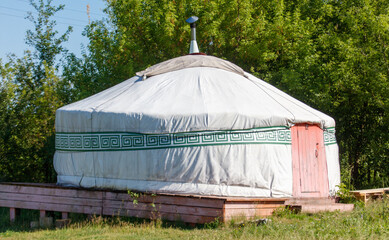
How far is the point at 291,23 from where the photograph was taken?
39.3ft

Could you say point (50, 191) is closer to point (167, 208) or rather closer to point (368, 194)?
point (167, 208)

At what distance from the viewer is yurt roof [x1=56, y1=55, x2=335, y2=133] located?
6.85 m

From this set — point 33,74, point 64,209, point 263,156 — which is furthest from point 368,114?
point 33,74

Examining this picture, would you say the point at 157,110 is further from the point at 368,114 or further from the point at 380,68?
the point at 368,114

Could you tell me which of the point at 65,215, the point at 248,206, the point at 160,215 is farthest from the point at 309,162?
the point at 65,215

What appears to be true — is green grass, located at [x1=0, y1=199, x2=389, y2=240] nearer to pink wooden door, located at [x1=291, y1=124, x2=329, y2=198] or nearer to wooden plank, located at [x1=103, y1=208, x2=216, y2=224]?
wooden plank, located at [x1=103, y1=208, x2=216, y2=224]

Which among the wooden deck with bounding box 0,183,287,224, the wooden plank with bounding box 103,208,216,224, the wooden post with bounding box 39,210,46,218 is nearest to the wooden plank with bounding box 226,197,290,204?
the wooden deck with bounding box 0,183,287,224

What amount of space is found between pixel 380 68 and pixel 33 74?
808 cm

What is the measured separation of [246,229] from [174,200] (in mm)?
1326

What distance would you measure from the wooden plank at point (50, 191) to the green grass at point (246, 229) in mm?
363

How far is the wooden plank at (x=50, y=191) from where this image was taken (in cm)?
742

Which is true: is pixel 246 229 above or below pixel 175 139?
below

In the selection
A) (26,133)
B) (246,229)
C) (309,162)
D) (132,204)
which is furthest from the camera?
(26,133)

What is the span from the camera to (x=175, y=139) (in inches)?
272
